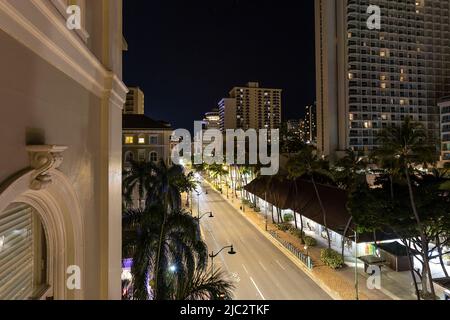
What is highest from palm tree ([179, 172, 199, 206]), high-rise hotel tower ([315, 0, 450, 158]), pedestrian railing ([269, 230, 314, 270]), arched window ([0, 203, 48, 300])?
high-rise hotel tower ([315, 0, 450, 158])

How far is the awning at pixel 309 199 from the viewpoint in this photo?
26.5m

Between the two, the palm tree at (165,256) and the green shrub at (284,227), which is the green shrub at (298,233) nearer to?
the green shrub at (284,227)

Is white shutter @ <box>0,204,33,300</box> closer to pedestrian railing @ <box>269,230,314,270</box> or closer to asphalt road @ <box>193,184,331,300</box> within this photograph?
asphalt road @ <box>193,184,331,300</box>

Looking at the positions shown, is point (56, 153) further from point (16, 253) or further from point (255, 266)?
point (255, 266)

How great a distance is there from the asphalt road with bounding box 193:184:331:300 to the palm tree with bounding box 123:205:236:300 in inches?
338

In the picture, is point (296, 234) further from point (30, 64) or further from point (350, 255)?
point (30, 64)

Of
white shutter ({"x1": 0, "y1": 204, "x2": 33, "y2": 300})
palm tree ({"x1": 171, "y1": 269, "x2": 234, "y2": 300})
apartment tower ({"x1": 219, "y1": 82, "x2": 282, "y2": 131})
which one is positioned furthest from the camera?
apartment tower ({"x1": 219, "y1": 82, "x2": 282, "y2": 131})

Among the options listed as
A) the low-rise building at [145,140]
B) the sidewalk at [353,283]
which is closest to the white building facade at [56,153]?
the sidewalk at [353,283]

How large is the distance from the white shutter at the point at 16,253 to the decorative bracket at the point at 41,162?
1.38 ft

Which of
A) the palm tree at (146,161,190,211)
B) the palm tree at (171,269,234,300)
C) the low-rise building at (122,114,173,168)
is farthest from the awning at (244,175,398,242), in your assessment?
the palm tree at (171,269,234,300)

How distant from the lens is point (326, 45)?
246 ft

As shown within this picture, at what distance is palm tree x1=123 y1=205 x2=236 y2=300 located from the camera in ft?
34.5

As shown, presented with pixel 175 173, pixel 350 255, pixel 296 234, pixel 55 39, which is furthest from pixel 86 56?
pixel 296 234

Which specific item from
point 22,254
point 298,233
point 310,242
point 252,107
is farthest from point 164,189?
point 252,107
